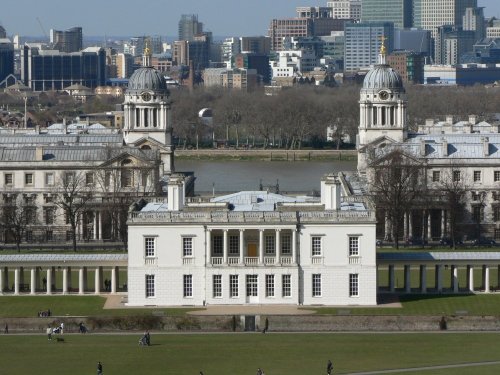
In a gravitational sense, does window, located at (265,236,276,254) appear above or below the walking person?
above

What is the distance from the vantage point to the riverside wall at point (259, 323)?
2648 inches

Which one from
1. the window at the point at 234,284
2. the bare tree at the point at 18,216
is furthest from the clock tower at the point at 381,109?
the window at the point at 234,284

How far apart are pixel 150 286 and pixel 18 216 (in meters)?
24.6

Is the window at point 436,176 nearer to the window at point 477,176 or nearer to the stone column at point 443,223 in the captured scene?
the window at point 477,176

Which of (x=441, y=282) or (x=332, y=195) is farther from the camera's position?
(x=441, y=282)

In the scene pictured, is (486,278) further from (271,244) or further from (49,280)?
(49,280)

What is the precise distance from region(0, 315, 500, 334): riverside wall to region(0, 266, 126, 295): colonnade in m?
8.27

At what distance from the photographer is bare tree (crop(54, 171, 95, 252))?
96438 millimetres

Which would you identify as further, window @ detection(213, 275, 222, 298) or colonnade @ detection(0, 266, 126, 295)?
colonnade @ detection(0, 266, 126, 295)

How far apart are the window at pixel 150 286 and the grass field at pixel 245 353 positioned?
654cm

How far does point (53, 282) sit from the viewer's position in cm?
7744

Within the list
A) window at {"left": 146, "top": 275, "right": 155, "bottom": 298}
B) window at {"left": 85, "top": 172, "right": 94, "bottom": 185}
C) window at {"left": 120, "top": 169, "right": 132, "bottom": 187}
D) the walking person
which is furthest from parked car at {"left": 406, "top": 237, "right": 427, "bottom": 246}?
the walking person

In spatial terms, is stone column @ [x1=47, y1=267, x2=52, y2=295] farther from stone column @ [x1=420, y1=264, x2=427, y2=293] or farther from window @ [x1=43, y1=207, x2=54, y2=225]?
window @ [x1=43, y1=207, x2=54, y2=225]

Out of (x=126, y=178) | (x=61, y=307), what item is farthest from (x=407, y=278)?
(x=126, y=178)
